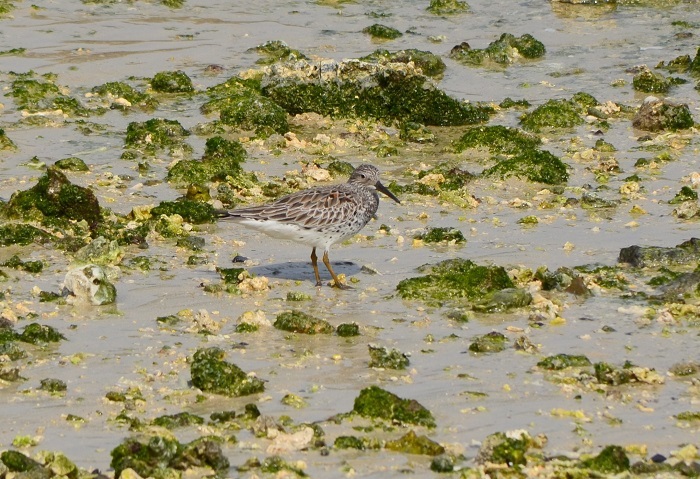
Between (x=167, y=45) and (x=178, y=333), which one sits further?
(x=167, y=45)

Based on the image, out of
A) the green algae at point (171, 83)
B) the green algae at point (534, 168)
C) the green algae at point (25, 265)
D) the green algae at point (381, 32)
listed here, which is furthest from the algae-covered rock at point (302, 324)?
the green algae at point (381, 32)

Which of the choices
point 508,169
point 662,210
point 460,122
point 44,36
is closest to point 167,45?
point 44,36

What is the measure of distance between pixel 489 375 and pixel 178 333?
2394 millimetres

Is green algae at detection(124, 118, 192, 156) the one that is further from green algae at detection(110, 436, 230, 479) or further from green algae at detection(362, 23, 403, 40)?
green algae at detection(110, 436, 230, 479)

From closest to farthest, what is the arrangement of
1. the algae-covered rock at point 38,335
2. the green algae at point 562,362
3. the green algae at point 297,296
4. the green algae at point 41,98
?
the green algae at point 562,362, the algae-covered rock at point 38,335, the green algae at point 297,296, the green algae at point 41,98

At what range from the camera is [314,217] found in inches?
429

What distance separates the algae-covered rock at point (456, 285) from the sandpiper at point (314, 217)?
724 mm

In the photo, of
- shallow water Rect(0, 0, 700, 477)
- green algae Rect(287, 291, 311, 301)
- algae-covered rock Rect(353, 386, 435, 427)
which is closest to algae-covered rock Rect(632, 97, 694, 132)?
shallow water Rect(0, 0, 700, 477)

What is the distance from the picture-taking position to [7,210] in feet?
38.3

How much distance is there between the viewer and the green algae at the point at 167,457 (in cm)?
664

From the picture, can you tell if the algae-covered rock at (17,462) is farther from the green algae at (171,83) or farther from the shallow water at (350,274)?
the green algae at (171,83)

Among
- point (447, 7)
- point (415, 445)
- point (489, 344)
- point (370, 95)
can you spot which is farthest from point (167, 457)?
point (447, 7)

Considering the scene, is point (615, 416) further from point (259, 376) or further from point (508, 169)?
point (508, 169)

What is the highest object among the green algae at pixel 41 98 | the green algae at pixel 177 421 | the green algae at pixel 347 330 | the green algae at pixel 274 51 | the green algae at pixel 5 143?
the green algae at pixel 274 51
